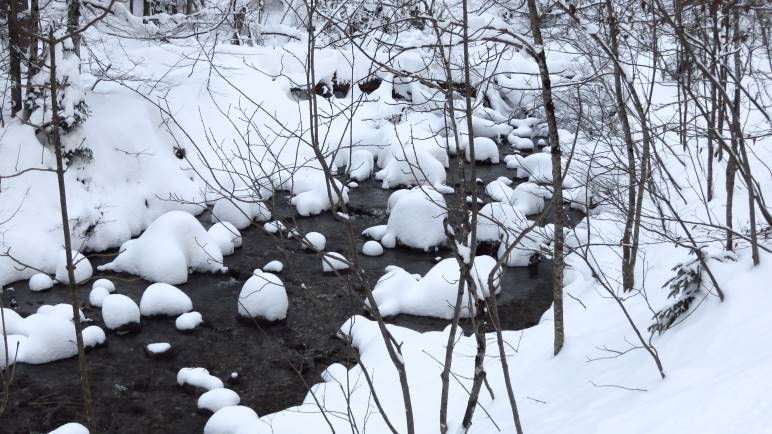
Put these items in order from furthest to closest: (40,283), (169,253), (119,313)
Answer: (169,253) → (40,283) → (119,313)

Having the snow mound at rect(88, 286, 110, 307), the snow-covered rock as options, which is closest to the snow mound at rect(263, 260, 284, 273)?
the snow mound at rect(88, 286, 110, 307)

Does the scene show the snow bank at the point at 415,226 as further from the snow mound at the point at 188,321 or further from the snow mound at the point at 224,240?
the snow mound at the point at 188,321

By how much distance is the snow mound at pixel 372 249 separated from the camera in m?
12.3

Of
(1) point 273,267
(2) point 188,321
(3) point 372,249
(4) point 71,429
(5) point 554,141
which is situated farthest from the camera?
(3) point 372,249

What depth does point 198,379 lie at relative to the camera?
8281 millimetres

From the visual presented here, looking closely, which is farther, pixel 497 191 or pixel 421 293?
pixel 497 191

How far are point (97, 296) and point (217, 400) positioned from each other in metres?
3.37

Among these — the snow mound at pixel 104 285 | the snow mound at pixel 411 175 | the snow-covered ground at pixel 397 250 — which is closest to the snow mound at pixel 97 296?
the snow-covered ground at pixel 397 250

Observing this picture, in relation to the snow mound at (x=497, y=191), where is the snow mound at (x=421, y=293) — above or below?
below

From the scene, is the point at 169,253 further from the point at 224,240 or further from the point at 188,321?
the point at 188,321

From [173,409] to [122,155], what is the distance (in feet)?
27.0

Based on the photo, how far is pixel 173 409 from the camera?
7926mm

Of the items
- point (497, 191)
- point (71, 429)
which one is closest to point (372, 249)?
point (497, 191)

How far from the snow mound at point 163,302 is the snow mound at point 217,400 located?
230 cm
